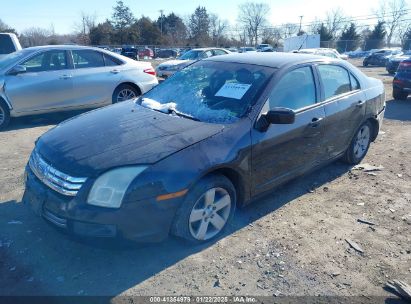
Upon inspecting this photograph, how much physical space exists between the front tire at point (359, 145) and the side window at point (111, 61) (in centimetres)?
532

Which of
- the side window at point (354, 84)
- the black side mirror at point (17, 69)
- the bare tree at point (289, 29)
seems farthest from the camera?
the bare tree at point (289, 29)

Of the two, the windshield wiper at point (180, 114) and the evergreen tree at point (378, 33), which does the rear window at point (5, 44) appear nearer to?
the windshield wiper at point (180, 114)

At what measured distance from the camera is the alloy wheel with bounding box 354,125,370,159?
5.09 metres

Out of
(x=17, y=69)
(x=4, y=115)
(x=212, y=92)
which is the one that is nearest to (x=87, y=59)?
(x=17, y=69)

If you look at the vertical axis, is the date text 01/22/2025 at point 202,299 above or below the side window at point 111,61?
below

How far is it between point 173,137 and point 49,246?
1.47 metres

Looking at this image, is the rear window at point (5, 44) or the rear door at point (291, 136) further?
the rear window at point (5, 44)

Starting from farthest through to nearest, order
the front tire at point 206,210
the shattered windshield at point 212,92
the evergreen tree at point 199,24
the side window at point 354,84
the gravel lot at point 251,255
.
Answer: the evergreen tree at point 199,24 → the side window at point 354,84 → the shattered windshield at point 212,92 → the front tire at point 206,210 → the gravel lot at point 251,255

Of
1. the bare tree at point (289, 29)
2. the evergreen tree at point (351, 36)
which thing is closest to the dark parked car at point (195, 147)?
the evergreen tree at point (351, 36)

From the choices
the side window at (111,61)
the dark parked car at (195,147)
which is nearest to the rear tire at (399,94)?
the dark parked car at (195,147)

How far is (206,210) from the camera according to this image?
3.12 metres

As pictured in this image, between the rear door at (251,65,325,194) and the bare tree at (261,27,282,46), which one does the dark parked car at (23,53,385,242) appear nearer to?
the rear door at (251,65,325,194)

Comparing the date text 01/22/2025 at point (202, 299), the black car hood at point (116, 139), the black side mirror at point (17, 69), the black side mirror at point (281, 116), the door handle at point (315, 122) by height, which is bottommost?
the date text 01/22/2025 at point (202, 299)

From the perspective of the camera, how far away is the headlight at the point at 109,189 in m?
2.61
